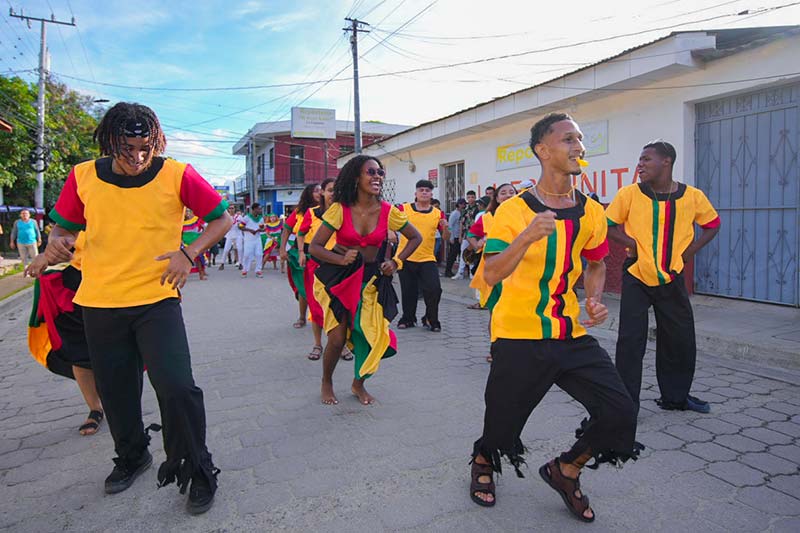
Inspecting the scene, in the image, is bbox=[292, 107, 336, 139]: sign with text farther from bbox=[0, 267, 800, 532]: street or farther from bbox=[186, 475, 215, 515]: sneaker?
bbox=[186, 475, 215, 515]: sneaker

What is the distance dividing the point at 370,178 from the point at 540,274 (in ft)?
6.35

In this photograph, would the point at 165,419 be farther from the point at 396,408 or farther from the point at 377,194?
the point at 377,194

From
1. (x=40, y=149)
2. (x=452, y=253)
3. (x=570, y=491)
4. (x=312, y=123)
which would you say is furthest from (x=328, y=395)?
(x=312, y=123)

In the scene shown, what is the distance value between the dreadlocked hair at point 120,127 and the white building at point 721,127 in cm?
741

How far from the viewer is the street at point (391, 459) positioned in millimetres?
2689

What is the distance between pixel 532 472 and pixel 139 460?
213cm

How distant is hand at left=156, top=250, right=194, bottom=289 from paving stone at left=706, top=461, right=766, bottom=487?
2927mm

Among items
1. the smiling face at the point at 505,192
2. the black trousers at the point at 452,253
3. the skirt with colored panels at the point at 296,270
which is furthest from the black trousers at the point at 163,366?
the black trousers at the point at 452,253

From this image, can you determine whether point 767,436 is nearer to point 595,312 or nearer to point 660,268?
point 660,268

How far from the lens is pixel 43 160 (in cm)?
2205

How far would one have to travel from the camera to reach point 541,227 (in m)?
2.29

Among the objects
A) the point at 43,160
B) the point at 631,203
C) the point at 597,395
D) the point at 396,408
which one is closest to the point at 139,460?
the point at 396,408

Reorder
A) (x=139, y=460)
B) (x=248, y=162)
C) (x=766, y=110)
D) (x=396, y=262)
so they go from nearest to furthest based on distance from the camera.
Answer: (x=139, y=460)
(x=396, y=262)
(x=766, y=110)
(x=248, y=162)

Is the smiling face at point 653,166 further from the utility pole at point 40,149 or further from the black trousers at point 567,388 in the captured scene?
the utility pole at point 40,149
